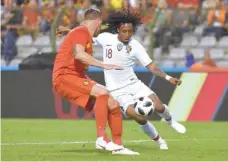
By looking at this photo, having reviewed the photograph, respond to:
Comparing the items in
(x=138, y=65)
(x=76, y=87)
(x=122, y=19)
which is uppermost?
(x=122, y=19)

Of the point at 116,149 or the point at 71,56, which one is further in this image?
the point at 71,56

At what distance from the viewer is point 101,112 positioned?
36.4 ft

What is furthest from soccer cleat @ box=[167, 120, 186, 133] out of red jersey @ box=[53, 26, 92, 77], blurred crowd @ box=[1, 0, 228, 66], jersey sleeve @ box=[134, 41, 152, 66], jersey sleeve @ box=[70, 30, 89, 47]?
blurred crowd @ box=[1, 0, 228, 66]

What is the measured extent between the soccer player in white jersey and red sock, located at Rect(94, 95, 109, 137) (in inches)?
40.1

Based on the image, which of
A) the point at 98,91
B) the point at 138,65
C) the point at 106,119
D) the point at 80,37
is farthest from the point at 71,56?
the point at 138,65

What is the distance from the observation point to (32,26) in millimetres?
22312

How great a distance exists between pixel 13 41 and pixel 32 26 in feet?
3.04

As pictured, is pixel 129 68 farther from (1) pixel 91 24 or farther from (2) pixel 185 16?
(2) pixel 185 16

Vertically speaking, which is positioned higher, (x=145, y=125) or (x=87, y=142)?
(x=145, y=125)

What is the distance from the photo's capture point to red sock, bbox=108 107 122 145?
36.8 ft

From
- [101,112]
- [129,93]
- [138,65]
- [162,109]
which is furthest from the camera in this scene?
[138,65]

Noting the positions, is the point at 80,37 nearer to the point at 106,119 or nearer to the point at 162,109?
the point at 106,119

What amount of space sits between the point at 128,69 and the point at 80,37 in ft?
6.01

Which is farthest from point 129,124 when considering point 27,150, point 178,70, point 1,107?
point 27,150
